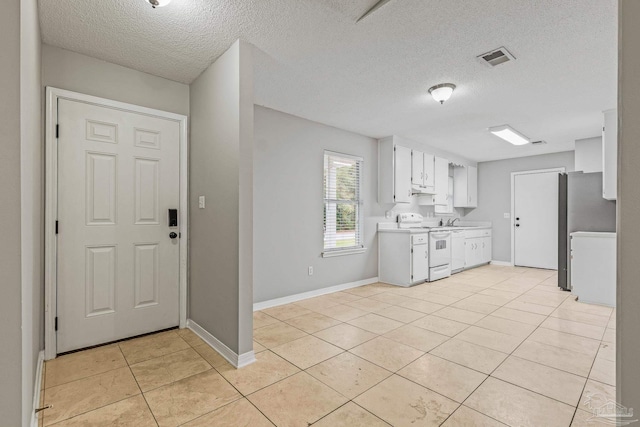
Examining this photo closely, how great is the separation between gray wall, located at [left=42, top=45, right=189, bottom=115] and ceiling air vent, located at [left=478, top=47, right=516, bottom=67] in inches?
112

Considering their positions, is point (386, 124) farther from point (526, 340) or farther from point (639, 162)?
point (639, 162)

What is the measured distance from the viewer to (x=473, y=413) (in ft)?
5.74

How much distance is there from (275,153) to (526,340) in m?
3.30

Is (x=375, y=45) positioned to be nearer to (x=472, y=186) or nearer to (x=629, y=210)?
(x=629, y=210)

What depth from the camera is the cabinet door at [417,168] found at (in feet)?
18.1

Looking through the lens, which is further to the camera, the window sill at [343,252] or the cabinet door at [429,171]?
the cabinet door at [429,171]

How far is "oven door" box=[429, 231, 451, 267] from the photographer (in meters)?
→ 5.21

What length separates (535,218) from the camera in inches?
255

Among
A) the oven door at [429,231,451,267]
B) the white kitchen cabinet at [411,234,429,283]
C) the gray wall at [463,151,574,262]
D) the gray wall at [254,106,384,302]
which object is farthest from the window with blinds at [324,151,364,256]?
the gray wall at [463,151,574,262]

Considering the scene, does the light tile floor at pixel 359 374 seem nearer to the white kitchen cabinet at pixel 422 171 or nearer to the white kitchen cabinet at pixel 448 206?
the white kitchen cabinet at pixel 422 171

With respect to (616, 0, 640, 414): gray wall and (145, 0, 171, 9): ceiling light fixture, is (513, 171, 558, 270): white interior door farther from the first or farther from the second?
(145, 0, 171, 9): ceiling light fixture

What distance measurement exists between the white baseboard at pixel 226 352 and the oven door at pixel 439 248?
3.74 m

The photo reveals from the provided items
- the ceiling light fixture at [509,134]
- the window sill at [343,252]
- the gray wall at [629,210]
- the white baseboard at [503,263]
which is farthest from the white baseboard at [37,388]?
the white baseboard at [503,263]

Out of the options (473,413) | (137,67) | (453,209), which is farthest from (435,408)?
(453,209)
